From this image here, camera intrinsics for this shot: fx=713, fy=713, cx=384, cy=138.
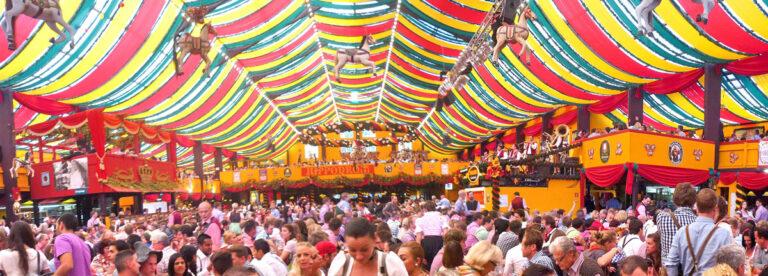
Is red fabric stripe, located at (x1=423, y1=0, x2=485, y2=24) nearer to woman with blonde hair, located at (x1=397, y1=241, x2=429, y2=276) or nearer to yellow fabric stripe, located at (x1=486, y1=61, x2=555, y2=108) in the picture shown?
yellow fabric stripe, located at (x1=486, y1=61, x2=555, y2=108)

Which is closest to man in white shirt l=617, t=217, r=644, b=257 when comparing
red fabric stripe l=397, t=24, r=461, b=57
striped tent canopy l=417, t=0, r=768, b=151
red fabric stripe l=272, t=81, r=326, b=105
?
striped tent canopy l=417, t=0, r=768, b=151

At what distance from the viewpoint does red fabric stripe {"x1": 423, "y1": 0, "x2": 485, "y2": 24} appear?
13.6 m

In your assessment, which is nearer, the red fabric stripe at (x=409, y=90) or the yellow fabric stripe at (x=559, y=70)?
the yellow fabric stripe at (x=559, y=70)

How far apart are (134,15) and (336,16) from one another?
15.6 feet

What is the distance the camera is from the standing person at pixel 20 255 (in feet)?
13.9

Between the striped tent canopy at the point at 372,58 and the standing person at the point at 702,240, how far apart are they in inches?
264

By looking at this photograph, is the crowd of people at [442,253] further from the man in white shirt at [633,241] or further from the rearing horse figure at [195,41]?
the rearing horse figure at [195,41]

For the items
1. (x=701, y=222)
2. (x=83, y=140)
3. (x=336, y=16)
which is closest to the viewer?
(x=701, y=222)

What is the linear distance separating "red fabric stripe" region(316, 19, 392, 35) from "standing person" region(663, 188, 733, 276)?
13239mm

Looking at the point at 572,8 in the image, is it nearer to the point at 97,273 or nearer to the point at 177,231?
the point at 177,231

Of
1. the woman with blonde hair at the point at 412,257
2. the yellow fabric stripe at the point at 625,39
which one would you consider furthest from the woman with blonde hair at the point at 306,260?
the yellow fabric stripe at the point at 625,39

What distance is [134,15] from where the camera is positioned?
12.2 m

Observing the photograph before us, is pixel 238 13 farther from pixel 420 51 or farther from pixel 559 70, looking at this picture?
pixel 559 70

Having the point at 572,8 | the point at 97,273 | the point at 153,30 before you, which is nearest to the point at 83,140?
the point at 153,30
